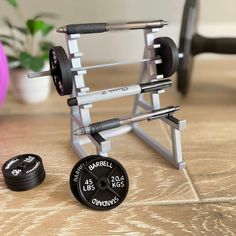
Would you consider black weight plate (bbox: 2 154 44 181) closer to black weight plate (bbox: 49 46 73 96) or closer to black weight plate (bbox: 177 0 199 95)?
black weight plate (bbox: 49 46 73 96)

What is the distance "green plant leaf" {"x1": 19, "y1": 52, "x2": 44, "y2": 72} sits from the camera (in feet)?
3.49

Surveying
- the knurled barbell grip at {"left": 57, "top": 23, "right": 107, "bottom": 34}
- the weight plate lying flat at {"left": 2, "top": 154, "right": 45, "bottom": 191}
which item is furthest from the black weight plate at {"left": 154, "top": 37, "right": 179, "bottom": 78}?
the weight plate lying flat at {"left": 2, "top": 154, "right": 45, "bottom": 191}

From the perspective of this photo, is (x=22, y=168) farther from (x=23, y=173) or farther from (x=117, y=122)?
(x=117, y=122)

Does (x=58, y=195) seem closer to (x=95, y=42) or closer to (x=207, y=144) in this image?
(x=207, y=144)

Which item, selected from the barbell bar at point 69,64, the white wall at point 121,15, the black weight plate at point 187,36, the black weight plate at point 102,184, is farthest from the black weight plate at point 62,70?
the white wall at point 121,15

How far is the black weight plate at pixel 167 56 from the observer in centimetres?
75

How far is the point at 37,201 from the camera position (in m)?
0.69

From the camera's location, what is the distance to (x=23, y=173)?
0.72 meters

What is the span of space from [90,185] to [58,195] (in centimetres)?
10

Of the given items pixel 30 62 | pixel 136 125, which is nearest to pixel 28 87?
pixel 30 62

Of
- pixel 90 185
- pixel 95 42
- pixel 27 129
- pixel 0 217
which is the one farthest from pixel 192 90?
pixel 0 217

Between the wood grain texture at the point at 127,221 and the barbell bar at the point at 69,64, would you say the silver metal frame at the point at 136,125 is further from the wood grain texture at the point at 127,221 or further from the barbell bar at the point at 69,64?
the wood grain texture at the point at 127,221

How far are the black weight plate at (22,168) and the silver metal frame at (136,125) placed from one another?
0.13m

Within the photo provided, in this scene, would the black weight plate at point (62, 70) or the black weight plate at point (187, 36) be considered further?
the black weight plate at point (187, 36)
